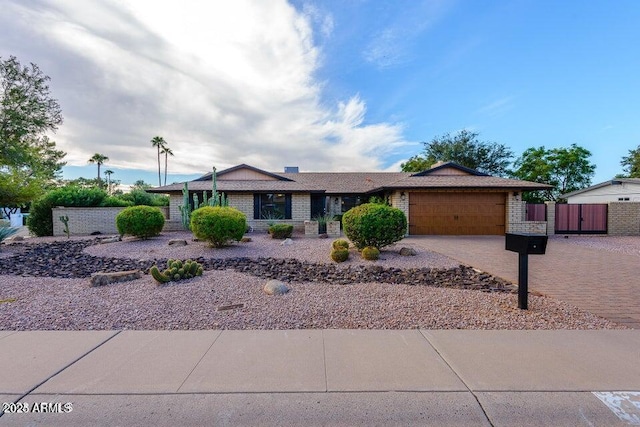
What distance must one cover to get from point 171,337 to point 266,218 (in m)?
14.7

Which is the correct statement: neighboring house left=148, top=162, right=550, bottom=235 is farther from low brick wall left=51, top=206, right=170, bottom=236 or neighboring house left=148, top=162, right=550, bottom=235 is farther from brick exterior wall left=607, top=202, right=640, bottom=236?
brick exterior wall left=607, top=202, right=640, bottom=236

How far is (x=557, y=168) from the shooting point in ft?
111

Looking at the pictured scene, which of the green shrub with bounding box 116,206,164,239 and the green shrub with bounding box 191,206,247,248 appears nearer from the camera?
the green shrub with bounding box 191,206,247,248

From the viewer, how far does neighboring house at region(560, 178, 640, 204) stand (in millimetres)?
21561

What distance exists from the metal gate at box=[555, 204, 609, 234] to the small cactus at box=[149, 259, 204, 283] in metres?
19.1

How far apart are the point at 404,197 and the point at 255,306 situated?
1257 cm

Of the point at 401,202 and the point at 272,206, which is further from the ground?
the point at 401,202

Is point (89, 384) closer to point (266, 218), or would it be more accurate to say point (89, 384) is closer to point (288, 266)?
point (288, 266)

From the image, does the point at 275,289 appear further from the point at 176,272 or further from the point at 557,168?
the point at 557,168

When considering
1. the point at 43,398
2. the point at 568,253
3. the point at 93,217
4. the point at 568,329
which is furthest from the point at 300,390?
the point at 93,217

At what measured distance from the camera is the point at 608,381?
9.79ft

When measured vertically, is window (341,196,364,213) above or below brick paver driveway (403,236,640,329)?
above

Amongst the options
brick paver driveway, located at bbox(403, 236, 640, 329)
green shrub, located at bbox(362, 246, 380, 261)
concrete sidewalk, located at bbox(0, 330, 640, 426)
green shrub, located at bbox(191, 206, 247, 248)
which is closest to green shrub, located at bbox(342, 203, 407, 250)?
green shrub, located at bbox(362, 246, 380, 261)

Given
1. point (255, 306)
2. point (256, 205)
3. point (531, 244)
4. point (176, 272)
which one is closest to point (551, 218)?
point (531, 244)
